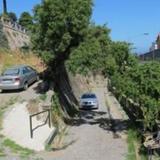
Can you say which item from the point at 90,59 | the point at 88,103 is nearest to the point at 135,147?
the point at 90,59

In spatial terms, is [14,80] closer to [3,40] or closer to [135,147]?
[135,147]

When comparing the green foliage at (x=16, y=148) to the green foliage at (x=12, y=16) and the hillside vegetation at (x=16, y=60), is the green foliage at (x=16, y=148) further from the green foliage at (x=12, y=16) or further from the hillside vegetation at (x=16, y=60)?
the green foliage at (x=12, y=16)

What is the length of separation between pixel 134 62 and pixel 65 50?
→ 965cm

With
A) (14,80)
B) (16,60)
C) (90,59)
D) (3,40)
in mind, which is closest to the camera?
(90,59)

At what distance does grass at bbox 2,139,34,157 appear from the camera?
18008 millimetres

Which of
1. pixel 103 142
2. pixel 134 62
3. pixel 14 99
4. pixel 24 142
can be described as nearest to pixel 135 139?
pixel 103 142

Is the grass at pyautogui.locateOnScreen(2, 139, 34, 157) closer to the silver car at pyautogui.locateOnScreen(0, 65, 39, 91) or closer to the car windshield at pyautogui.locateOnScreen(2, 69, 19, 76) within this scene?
the silver car at pyautogui.locateOnScreen(0, 65, 39, 91)

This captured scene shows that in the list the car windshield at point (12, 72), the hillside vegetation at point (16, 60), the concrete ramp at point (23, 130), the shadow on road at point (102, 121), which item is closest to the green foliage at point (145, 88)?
the shadow on road at point (102, 121)

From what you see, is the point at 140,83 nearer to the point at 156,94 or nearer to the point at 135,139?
the point at 156,94

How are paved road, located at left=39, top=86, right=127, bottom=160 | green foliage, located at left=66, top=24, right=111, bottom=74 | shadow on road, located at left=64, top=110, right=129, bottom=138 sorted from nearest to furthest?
paved road, located at left=39, top=86, right=127, bottom=160 < green foliage, located at left=66, top=24, right=111, bottom=74 < shadow on road, located at left=64, top=110, right=129, bottom=138

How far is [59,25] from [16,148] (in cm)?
1454

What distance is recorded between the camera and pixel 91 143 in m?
22.2

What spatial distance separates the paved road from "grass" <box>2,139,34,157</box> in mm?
629

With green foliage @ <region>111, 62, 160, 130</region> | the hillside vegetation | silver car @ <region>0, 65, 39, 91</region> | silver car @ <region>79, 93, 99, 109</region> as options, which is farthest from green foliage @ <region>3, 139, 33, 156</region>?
→ the hillside vegetation
